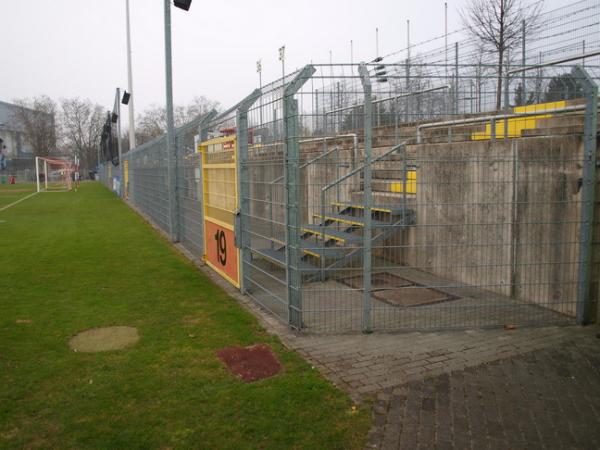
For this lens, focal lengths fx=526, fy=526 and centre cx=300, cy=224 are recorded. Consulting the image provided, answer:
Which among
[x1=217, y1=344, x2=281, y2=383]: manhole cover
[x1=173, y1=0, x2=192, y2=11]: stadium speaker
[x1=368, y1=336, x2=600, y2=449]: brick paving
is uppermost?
[x1=173, y1=0, x2=192, y2=11]: stadium speaker

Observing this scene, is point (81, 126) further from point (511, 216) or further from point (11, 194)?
point (511, 216)

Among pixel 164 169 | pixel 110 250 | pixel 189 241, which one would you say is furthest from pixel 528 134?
pixel 164 169

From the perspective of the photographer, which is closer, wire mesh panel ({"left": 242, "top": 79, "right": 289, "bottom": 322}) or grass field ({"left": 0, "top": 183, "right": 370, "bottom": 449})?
grass field ({"left": 0, "top": 183, "right": 370, "bottom": 449})

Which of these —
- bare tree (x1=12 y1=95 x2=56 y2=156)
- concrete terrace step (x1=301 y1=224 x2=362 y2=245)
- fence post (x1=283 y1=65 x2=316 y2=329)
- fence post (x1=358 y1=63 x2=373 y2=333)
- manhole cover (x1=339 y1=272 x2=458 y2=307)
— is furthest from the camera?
bare tree (x1=12 y1=95 x2=56 y2=156)

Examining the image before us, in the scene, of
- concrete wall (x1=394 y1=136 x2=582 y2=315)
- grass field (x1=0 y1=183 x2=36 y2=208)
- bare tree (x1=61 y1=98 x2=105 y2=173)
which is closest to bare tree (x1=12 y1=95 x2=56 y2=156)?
bare tree (x1=61 y1=98 x2=105 y2=173)

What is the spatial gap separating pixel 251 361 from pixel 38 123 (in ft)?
239

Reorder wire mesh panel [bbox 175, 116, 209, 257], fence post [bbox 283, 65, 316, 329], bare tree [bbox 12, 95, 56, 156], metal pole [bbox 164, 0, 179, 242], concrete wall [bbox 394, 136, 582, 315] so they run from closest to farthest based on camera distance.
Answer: fence post [bbox 283, 65, 316, 329], concrete wall [bbox 394, 136, 582, 315], wire mesh panel [bbox 175, 116, 209, 257], metal pole [bbox 164, 0, 179, 242], bare tree [bbox 12, 95, 56, 156]

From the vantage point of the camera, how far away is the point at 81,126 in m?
72.2

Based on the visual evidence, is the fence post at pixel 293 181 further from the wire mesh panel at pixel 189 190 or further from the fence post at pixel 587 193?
the wire mesh panel at pixel 189 190

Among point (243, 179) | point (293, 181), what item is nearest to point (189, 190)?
point (243, 179)

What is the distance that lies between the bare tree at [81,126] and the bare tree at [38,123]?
1.97 m

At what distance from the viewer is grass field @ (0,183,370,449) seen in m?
3.39

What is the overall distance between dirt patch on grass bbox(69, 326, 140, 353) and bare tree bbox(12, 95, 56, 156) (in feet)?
224

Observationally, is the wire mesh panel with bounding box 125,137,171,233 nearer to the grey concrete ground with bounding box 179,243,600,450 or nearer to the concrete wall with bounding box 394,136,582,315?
the concrete wall with bounding box 394,136,582,315
